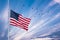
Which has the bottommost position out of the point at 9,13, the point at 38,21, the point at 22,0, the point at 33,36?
the point at 33,36

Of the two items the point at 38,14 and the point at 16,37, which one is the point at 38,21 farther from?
the point at 16,37

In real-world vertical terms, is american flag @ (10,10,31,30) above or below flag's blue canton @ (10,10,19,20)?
below

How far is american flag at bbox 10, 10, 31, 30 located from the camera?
278 cm

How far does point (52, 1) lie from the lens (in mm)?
2770

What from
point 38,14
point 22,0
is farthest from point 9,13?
point 38,14

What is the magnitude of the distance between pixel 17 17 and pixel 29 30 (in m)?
0.37

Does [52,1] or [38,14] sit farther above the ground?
[52,1]

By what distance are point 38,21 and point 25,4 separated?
0.44m

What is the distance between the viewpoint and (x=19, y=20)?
9.25 feet

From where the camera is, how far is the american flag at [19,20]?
278 cm

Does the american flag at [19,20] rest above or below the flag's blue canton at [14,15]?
below

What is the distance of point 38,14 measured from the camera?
276cm

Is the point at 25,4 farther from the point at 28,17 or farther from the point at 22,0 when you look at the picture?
the point at 28,17

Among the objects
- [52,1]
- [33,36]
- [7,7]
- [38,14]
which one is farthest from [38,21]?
[7,7]
